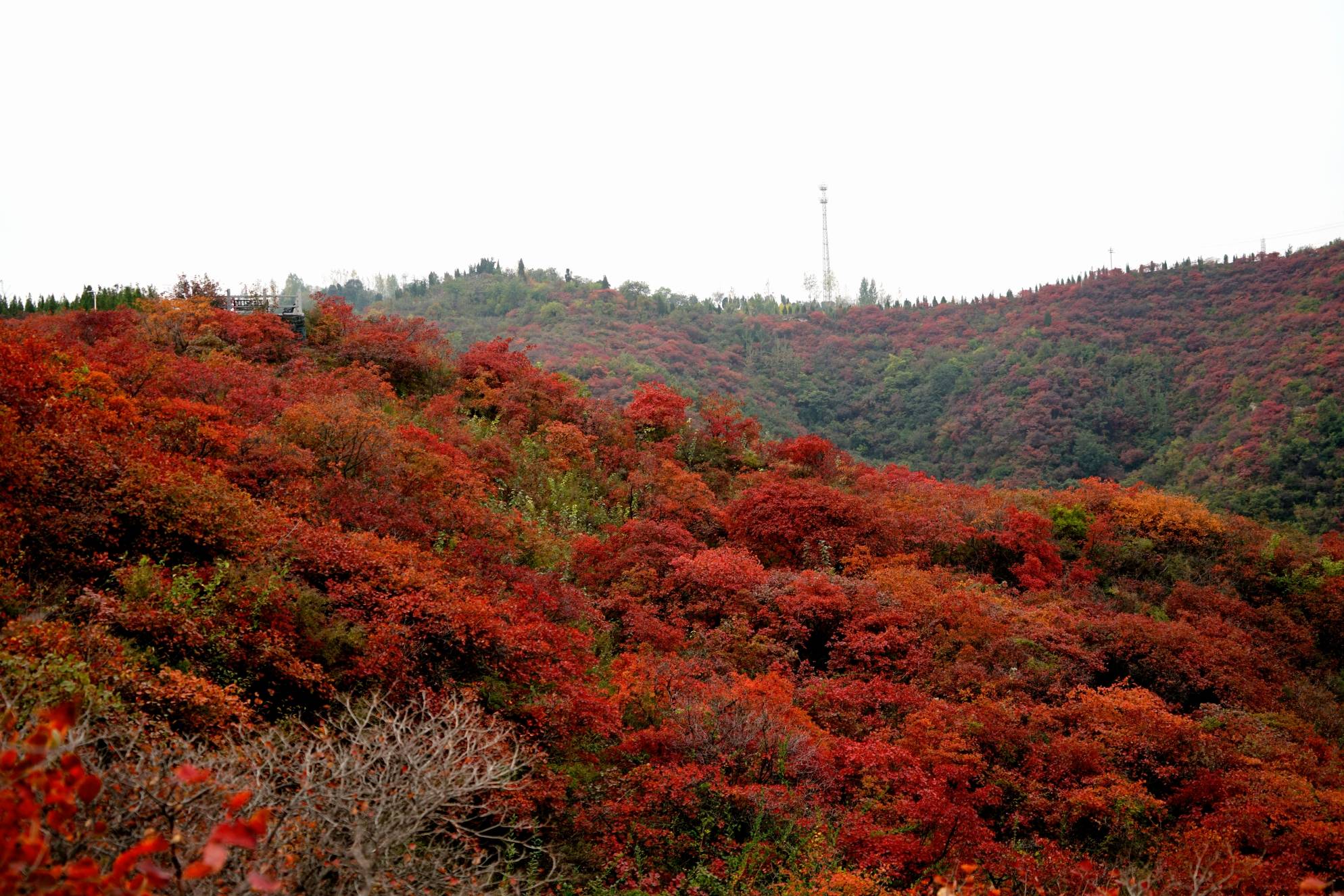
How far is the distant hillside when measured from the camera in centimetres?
3525

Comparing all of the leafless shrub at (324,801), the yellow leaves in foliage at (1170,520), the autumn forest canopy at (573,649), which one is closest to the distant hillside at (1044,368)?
the yellow leaves in foliage at (1170,520)

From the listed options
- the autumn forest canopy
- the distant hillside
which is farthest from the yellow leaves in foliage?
the distant hillside

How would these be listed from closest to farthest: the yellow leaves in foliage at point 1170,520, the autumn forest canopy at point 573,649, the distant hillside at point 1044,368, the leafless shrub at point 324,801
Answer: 1. the leafless shrub at point 324,801
2. the autumn forest canopy at point 573,649
3. the yellow leaves in foliage at point 1170,520
4. the distant hillside at point 1044,368

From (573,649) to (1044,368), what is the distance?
4876cm

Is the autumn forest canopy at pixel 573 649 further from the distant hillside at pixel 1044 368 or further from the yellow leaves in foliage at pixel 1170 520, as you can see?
the distant hillside at pixel 1044 368

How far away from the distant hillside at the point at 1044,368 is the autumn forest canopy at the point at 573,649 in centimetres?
1677

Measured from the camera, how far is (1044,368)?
51062 mm

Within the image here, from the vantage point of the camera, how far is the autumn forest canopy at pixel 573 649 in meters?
4.73

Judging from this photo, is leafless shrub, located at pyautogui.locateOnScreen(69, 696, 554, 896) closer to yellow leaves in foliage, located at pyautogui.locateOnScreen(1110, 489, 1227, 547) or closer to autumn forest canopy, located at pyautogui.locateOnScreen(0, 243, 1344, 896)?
autumn forest canopy, located at pyautogui.locateOnScreen(0, 243, 1344, 896)

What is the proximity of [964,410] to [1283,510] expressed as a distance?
71.3 feet

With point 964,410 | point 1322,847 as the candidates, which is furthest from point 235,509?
point 964,410

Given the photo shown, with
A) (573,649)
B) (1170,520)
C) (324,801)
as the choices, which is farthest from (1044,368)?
(324,801)

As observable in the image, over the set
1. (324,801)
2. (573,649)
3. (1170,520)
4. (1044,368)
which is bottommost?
(1170,520)

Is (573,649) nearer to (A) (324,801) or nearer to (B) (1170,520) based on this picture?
(A) (324,801)
